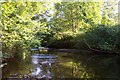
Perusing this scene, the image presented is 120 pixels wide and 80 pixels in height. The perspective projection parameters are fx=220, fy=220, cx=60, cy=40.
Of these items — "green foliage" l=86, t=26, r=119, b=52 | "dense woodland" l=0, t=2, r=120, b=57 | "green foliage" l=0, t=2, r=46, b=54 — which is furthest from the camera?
"green foliage" l=86, t=26, r=119, b=52

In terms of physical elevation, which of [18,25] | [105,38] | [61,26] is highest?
[18,25]

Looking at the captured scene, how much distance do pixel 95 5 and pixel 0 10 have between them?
5405mm

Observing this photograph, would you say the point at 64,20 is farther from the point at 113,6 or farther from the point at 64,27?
the point at 113,6

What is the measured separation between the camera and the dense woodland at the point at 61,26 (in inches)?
121

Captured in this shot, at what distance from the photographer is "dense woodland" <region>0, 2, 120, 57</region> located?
3.09 m

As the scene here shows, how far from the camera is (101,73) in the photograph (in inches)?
136

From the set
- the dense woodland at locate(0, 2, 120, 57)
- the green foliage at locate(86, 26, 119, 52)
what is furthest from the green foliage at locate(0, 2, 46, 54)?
the green foliage at locate(86, 26, 119, 52)

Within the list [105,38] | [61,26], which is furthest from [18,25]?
[61,26]

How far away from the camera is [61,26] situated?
775cm

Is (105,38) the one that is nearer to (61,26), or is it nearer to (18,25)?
(61,26)

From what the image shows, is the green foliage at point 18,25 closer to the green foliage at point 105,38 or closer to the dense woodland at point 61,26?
the dense woodland at point 61,26

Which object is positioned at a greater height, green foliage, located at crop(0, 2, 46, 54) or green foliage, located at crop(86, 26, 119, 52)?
green foliage, located at crop(0, 2, 46, 54)

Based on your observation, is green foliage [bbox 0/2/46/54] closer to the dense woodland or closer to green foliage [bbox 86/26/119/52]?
the dense woodland

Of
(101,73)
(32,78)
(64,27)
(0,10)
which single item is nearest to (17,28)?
(32,78)
